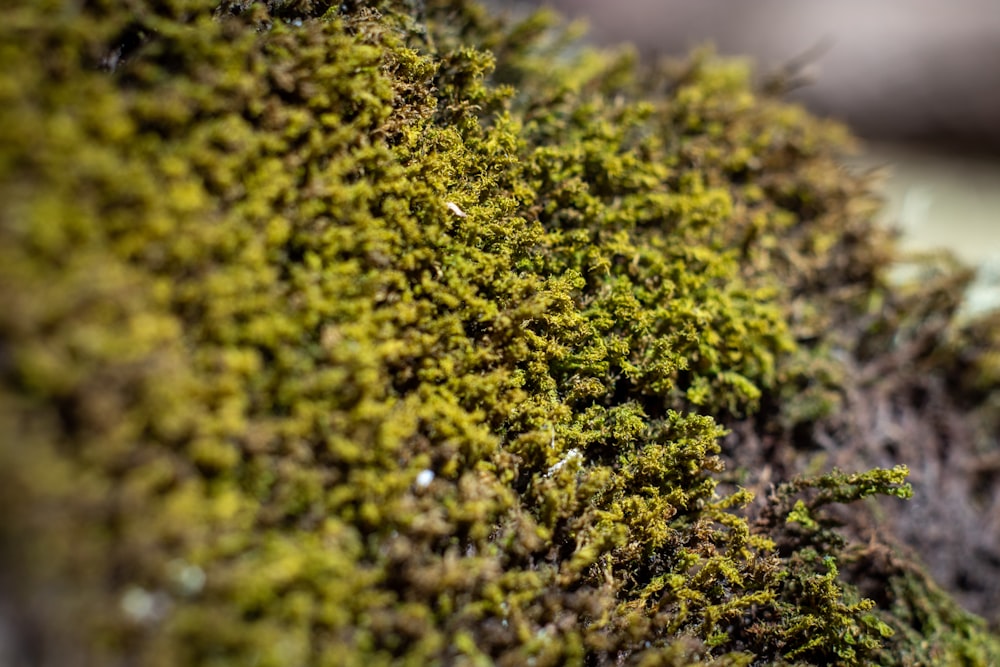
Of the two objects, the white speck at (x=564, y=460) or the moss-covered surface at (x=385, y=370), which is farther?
the white speck at (x=564, y=460)

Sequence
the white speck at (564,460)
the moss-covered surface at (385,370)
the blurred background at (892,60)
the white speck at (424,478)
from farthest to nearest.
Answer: the blurred background at (892,60), the white speck at (564,460), the white speck at (424,478), the moss-covered surface at (385,370)

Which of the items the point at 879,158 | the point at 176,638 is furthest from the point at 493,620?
the point at 879,158

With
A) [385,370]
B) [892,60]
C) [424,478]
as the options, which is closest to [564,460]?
[424,478]

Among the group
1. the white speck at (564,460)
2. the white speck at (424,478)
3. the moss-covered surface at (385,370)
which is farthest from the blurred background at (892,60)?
the white speck at (424,478)

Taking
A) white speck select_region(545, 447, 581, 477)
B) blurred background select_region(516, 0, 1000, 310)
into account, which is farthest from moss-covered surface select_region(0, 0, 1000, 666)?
blurred background select_region(516, 0, 1000, 310)

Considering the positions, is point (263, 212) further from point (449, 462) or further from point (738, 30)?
point (738, 30)

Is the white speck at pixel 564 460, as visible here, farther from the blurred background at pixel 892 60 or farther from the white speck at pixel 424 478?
the blurred background at pixel 892 60

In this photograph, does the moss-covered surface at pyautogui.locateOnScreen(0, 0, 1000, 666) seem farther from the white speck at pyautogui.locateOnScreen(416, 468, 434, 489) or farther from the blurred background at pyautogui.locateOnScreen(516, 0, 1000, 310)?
the blurred background at pyautogui.locateOnScreen(516, 0, 1000, 310)
